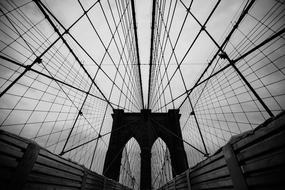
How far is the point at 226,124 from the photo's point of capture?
4969mm

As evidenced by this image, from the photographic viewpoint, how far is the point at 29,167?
1682 millimetres

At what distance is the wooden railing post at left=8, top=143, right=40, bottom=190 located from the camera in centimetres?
147

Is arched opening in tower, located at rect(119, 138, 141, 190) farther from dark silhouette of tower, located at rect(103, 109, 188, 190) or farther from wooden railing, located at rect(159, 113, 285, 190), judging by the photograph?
wooden railing, located at rect(159, 113, 285, 190)

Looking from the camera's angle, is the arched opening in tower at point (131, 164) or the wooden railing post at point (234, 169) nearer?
the wooden railing post at point (234, 169)

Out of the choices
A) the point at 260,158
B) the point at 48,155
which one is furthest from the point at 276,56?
the point at 48,155

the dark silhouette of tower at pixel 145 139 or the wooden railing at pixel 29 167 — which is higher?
the dark silhouette of tower at pixel 145 139

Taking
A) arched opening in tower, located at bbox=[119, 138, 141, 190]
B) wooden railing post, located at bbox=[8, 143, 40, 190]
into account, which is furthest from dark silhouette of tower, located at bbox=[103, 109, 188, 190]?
wooden railing post, located at bbox=[8, 143, 40, 190]

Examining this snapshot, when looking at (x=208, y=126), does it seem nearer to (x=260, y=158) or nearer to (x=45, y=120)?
(x=260, y=158)

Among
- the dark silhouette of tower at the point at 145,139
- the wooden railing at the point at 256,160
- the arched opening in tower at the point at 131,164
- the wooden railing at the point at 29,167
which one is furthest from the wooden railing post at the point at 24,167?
the arched opening in tower at the point at 131,164

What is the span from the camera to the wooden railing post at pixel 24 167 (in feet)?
4.83

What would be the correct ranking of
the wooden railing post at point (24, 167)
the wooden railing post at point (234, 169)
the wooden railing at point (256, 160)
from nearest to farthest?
1. the wooden railing at point (256, 160)
2. the wooden railing post at point (234, 169)
3. the wooden railing post at point (24, 167)

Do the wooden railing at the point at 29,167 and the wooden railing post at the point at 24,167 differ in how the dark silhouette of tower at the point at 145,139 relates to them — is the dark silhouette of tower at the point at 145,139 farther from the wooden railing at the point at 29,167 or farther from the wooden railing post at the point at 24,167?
the wooden railing post at the point at 24,167

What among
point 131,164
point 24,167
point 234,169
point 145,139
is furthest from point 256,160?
point 131,164

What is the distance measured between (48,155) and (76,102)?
180 inches
